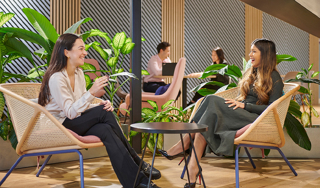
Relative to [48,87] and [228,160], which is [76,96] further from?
[228,160]

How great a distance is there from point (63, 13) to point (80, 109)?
14.2 feet

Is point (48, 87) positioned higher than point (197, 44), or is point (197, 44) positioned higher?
point (197, 44)

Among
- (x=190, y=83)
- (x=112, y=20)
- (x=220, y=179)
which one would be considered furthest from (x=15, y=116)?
(x=190, y=83)

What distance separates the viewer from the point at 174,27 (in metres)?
7.53

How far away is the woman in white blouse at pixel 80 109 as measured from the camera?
5.87 ft

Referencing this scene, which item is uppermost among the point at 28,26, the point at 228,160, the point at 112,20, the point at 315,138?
the point at 112,20

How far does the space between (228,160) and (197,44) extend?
5517mm

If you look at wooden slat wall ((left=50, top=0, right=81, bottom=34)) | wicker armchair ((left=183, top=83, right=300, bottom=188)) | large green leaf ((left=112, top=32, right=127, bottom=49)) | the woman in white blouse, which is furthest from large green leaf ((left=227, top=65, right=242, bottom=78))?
wooden slat wall ((left=50, top=0, right=81, bottom=34))

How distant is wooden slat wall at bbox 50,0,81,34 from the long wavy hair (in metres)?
4.16

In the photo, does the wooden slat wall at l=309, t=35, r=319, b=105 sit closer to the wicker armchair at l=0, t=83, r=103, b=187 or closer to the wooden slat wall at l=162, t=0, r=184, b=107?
the wooden slat wall at l=162, t=0, r=184, b=107

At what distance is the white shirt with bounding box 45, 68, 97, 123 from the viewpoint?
1859 millimetres

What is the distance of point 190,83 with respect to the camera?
7926mm

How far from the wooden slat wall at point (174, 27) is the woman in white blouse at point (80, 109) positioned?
5.25 m

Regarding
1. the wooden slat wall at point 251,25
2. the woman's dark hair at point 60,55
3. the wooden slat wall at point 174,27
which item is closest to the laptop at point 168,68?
the woman's dark hair at point 60,55
